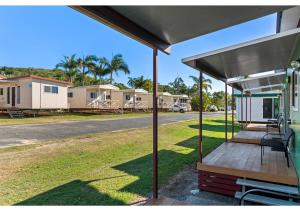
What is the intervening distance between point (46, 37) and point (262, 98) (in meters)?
45.2

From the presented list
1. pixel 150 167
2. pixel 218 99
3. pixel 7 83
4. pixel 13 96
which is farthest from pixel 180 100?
pixel 150 167

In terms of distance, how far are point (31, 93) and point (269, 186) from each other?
68.1 ft

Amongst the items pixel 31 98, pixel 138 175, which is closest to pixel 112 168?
pixel 138 175

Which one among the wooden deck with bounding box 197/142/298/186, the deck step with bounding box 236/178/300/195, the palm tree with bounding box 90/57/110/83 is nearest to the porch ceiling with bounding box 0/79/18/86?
the palm tree with bounding box 90/57/110/83

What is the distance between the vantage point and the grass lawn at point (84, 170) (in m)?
4.20

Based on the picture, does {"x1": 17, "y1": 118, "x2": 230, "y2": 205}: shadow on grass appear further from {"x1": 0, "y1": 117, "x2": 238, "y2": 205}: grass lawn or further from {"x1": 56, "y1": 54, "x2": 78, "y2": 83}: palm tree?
{"x1": 56, "y1": 54, "x2": 78, "y2": 83}: palm tree

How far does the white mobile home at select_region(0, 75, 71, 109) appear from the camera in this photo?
21.0 m

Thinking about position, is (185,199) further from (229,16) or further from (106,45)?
(106,45)

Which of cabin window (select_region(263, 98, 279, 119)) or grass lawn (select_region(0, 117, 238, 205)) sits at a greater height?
cabin window (select_region(263, 98, 279, 119))

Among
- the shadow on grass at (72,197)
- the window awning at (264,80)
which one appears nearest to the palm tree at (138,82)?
the window awning at (264,80)

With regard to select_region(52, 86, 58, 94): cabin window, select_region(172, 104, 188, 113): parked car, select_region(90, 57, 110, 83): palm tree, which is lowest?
select_region(172, 104, 188, 113): parked car

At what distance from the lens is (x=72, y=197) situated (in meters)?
4.14

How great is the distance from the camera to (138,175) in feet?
17.9

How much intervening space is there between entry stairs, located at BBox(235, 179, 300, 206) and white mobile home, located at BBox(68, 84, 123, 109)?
973 inches
